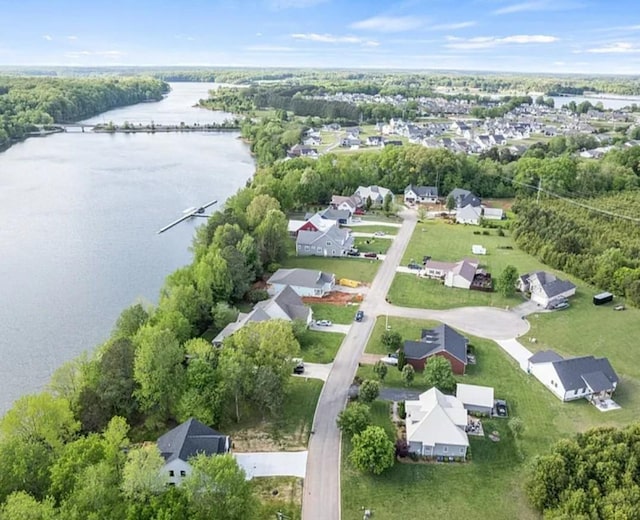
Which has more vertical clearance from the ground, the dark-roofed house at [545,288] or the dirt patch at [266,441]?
the dark-roofed house at [545,288]

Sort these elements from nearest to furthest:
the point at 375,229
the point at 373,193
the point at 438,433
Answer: the point at 438,433
the point at 375,229
the point at 373,193

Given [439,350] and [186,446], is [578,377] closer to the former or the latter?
[439,350]

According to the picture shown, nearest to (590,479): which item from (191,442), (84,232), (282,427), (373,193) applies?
(282,427)

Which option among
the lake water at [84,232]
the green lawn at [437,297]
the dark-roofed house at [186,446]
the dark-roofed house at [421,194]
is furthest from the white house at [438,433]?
the dark-roofed house at [421,194]

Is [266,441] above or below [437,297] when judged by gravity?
above

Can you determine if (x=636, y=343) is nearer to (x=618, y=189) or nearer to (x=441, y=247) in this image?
(x=441, y=247)

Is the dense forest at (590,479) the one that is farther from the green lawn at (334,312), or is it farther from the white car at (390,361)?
the green lawn at (334,312)
